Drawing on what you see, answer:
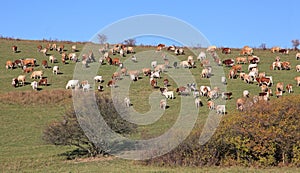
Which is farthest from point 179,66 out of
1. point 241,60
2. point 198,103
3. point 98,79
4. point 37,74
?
point 198,103

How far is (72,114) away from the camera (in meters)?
28.0

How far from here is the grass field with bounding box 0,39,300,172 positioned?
23062 mm

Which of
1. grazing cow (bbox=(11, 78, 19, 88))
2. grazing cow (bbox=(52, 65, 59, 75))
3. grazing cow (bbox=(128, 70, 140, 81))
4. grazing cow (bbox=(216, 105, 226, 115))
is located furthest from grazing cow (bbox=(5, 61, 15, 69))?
grazing cow (bbox=(216, 105, 226, 115))

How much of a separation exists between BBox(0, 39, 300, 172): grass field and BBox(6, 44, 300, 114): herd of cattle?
671 mm

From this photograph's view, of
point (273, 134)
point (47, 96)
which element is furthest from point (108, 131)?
point (47, 96)

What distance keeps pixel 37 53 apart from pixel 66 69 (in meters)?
8.69

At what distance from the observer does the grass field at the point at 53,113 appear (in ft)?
75.7

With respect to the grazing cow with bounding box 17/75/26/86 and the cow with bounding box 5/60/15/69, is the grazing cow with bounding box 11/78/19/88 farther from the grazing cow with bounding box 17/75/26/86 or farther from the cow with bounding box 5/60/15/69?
the cow with bounding box 5/60/15/69

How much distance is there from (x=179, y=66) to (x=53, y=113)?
18236 millimetres

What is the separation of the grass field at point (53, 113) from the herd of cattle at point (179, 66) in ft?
2.20

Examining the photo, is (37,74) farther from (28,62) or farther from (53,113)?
(53,113)

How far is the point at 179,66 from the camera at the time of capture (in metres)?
52.9

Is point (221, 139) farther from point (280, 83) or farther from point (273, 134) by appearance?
point (280, 83)

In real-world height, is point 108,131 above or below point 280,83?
below
